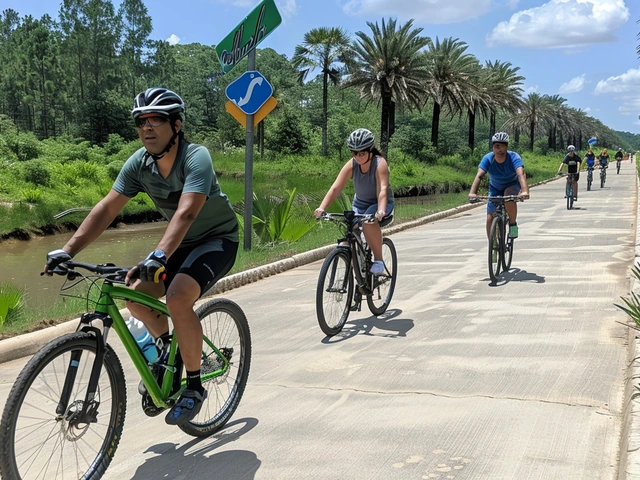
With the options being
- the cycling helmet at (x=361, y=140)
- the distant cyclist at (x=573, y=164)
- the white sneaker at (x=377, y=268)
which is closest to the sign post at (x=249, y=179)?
the cycling helmet at (x=361, y=140)

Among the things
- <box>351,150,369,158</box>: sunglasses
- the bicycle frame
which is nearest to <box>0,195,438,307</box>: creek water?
<box>351,150,369,158</box>: sunglasses

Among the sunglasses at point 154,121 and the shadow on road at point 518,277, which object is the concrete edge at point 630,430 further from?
the shadow on road at point 518,277

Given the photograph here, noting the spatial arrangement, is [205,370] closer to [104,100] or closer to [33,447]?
[33,447]

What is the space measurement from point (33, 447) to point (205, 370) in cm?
116

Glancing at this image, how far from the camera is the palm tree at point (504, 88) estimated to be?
2520 inches

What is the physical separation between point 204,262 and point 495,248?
6425mm

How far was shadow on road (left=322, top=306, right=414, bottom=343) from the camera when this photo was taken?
6770mm

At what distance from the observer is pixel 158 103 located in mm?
3664

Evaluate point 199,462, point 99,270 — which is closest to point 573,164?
point 199,462

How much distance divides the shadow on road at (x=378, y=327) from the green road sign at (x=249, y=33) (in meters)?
4.85

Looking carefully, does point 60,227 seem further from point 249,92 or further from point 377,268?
point 377,268

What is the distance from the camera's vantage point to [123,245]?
21438 mm

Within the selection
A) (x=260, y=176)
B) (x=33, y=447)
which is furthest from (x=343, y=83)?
(x=33, y=447)

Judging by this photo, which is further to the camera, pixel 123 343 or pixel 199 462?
pixel 199 462
